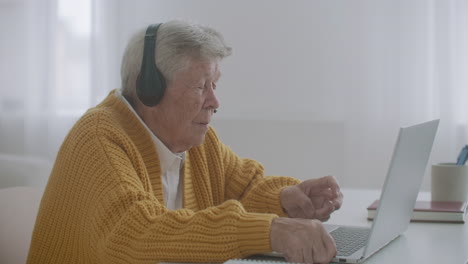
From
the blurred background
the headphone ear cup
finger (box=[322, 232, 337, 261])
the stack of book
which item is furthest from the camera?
the blurred background

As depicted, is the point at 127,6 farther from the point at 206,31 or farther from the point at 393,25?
the point at 206,31

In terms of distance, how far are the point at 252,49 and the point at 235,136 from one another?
429 mm

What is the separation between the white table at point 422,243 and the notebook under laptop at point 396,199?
0.06 ft

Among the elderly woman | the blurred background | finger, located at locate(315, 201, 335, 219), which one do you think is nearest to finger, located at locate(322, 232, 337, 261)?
the elderly woman

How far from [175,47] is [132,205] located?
40 cm

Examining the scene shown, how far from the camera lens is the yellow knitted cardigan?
3.61 feet

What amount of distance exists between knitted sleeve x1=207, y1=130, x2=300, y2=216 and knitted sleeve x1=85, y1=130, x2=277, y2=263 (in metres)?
0.45

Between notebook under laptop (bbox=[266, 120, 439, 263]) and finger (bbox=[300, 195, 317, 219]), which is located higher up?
notebook under laptop (bbox=[266, 120, 439, 263])

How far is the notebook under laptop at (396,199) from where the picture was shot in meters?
1.08

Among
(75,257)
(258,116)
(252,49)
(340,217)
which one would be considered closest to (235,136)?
(258,116)

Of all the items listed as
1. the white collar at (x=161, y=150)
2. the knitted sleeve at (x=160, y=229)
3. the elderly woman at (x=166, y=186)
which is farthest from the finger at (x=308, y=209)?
the knitted sleeve at (x=160, y=229)

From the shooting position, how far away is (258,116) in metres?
3.44

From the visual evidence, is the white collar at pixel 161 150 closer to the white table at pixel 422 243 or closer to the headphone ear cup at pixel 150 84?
the headphone ear cup at pixel 150 84

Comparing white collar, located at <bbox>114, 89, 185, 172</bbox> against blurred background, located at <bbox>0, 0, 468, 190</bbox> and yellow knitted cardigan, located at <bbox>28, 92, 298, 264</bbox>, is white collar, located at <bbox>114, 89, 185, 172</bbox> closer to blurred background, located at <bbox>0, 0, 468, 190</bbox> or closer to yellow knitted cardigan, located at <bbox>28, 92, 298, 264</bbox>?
yellow knitted cardigan, located at <bbox>28, 92, 298, 264</bbox>
